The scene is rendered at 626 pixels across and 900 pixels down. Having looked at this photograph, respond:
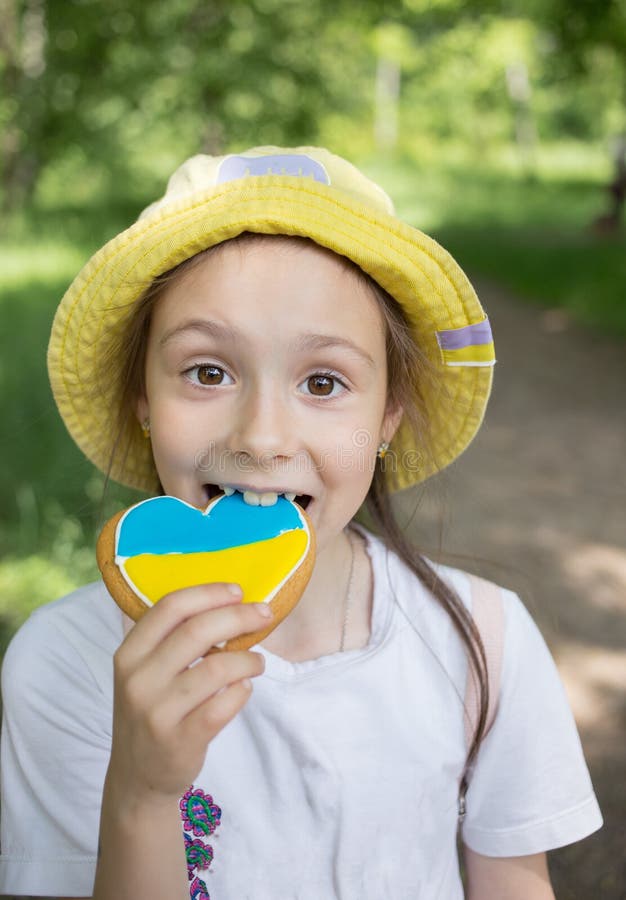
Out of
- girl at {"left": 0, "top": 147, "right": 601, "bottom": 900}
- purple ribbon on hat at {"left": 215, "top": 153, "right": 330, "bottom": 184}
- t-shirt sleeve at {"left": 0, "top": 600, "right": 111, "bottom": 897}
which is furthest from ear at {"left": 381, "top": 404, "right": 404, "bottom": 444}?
t-shirt sleeve at {"left": 0, "top": 600, "right": 111, "bottom": 897}

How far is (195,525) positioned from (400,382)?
49 centimetres

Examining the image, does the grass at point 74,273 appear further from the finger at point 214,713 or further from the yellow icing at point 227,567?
the finger at point 214,713

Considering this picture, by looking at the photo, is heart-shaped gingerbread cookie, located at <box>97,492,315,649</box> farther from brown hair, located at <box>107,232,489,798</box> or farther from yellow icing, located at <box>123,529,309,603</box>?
brown hair, located at <box>107,232,489,798</box>

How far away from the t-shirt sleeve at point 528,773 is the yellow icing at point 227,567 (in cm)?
51

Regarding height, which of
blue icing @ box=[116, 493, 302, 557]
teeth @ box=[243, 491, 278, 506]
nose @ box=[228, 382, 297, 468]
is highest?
nose @ box=[228, 382, 297, 468]

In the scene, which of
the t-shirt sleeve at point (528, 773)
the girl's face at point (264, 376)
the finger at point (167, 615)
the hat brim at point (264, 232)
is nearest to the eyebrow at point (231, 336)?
the girl's face at point (264, 376)

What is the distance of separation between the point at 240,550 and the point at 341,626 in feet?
1.28

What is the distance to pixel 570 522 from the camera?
186 inches

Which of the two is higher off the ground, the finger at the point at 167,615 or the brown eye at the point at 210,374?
the brown eye at the point at 210,374

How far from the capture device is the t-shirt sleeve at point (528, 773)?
1.53 metres

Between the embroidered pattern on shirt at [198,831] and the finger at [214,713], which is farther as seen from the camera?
the embroidered pattern on shirt at [198,831]

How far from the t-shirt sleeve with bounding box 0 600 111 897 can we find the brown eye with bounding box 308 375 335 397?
1.92ft

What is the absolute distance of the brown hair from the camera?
142 centimetres

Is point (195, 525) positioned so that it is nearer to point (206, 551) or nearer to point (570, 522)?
point (206, 551)
